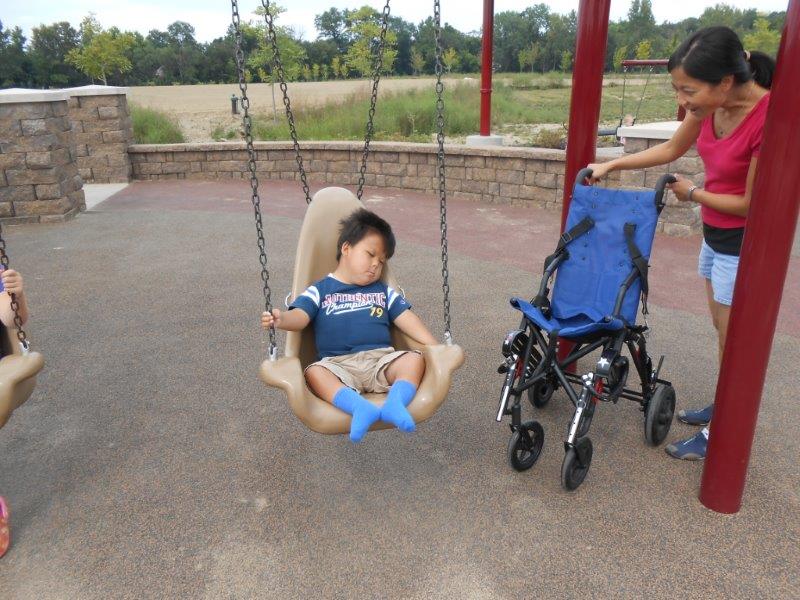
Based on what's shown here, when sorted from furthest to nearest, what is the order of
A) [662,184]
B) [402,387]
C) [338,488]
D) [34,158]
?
[34,158] → [662,184] → [338,488] → [402,387]

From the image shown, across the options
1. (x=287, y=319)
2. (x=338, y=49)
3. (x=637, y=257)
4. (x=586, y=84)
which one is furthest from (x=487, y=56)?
(x=338, y=49)

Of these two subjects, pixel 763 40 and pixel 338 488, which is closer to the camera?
pixel 338 488

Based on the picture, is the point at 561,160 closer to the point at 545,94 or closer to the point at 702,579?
the point at 702,579

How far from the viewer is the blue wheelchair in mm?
2643

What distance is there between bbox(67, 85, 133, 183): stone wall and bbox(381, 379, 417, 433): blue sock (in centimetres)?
896

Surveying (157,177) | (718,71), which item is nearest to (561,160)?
(718,71)

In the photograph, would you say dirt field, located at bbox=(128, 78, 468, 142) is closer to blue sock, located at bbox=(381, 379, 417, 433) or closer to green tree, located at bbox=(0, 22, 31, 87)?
blue sock, located at bbox=(381, 379, 417, 433)

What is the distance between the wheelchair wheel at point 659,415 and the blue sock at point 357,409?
1325 millimetres

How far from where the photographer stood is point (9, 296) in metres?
2.51

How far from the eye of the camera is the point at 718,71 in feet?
7.63

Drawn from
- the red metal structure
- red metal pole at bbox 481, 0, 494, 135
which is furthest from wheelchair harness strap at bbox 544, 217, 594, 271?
red metal pole at bbox 481, 0, 494, 135

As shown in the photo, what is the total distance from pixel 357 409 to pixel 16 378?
1.20 m

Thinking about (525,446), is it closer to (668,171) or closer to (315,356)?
(315,356)

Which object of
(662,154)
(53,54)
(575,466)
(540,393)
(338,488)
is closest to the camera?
(575,466)
